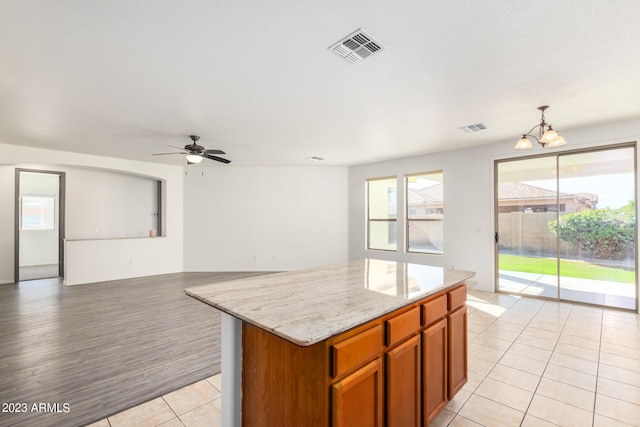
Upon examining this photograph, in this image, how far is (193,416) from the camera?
198 centimetres

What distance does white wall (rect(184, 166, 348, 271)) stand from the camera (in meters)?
7.40

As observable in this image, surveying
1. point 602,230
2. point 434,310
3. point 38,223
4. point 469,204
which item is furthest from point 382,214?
point 38,223

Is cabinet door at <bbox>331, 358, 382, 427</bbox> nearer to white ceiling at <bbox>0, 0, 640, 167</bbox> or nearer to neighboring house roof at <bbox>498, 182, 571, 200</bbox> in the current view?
white ceiling at <bbox>0, 0, 640, 167</bbox>

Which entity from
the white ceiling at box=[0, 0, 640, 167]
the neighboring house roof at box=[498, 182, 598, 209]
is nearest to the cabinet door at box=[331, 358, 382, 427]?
the white ceiling at box=[0, 0, 640, 167]

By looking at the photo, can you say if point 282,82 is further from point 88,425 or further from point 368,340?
point 88,425

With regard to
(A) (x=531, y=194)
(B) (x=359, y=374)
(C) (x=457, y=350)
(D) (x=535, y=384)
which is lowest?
(D) (x=535, y=384)

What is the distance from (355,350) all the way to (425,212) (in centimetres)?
564

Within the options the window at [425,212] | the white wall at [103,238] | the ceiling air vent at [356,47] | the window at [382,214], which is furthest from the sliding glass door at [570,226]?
the white wall at [103,238]

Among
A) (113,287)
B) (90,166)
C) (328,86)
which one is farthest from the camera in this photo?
(90,166)

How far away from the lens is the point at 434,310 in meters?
1.80

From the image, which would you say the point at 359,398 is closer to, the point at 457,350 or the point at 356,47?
the point at 457,350

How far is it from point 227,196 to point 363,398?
680 centimetres

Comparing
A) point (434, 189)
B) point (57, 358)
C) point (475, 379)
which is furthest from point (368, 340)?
point (434, 189)

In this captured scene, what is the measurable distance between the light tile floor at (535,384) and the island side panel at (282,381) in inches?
30.4
